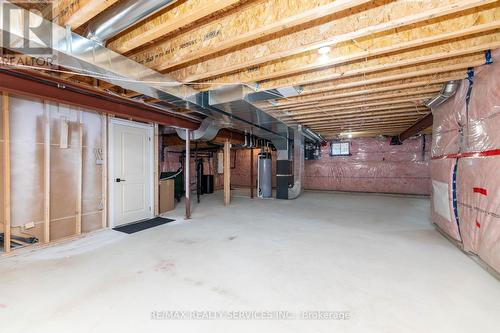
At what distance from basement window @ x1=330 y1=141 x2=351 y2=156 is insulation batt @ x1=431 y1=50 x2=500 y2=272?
5.38 meters

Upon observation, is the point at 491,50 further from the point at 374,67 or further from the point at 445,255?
the point at 445,255

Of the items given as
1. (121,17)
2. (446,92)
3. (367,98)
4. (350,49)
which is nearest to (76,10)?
(121,17)

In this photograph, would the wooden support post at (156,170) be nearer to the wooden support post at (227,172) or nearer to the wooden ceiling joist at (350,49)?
the wooden support post at (227,172)

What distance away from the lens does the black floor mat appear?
3574 mm

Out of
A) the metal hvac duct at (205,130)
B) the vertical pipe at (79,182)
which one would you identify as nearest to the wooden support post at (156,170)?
the metal hvac duct at (205,130)

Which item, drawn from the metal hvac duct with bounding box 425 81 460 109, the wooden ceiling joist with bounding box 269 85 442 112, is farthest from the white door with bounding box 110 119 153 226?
the metal hvac duct with bounding box 425 81 460 109

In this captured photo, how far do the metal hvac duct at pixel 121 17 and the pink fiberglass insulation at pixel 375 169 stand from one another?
8.27 metres

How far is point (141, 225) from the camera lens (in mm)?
3871

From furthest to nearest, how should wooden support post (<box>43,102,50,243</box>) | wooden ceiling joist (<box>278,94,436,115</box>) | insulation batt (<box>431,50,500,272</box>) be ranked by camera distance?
1. wooden ceiling joist (<box>278,94,436,115</box>)
2. wooden support post (<box>43,102,50,243</box>)
3. insulation batt (<box>431,50,500,272</box>)

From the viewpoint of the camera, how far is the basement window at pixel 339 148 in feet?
28.0

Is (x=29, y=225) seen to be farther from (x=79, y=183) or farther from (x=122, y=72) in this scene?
(x=122, y=72)

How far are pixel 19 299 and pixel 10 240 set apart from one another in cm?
145

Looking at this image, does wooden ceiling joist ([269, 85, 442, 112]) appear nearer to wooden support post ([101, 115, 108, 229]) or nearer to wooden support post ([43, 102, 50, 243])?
wooden support post ([101, 115, 108, 229])

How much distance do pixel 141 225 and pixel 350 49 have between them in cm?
397
